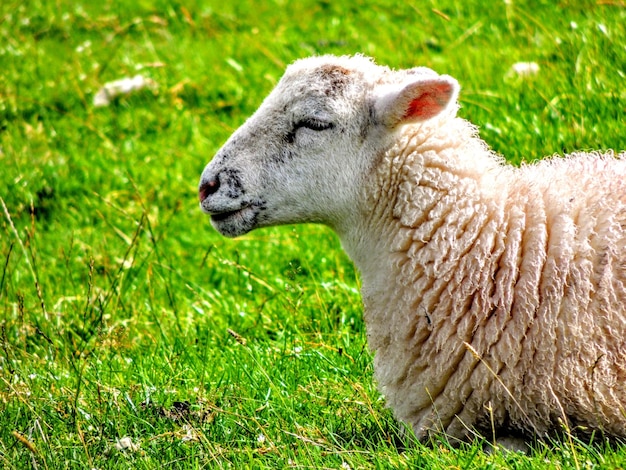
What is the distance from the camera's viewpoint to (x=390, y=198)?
3.75m

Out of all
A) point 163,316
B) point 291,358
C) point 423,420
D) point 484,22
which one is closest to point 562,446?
point 423,420

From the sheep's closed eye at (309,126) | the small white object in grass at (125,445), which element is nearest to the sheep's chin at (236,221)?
the sheep's closed eye at (309,126)

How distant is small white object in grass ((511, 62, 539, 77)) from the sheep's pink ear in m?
2.95

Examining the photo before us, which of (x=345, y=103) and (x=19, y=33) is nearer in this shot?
(x=345, y=103)

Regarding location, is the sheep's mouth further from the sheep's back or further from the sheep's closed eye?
the sheep's back

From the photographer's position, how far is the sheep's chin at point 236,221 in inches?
154

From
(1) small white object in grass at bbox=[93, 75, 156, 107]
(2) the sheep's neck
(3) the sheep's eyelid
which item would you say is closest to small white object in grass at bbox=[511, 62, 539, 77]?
(2) the sheep's neck

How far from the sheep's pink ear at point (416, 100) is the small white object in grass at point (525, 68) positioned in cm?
295

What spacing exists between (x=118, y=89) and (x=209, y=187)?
15.1ft

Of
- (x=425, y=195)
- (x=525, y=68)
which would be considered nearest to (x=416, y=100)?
(x=425, y=195)

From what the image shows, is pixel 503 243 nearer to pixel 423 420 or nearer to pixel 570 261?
pixel 570 261

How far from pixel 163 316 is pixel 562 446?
2.57m

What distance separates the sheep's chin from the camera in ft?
12.9

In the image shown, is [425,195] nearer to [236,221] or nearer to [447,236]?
[447,236]
